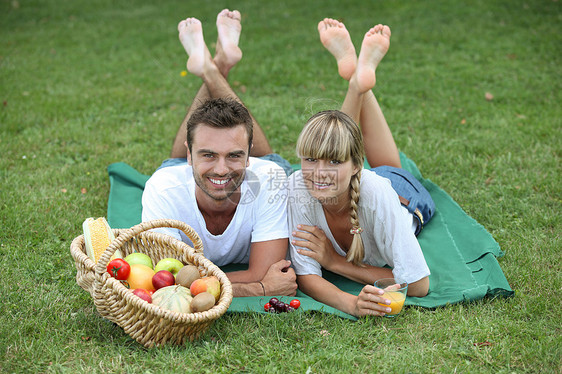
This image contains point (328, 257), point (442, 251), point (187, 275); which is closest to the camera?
point (187, 275)

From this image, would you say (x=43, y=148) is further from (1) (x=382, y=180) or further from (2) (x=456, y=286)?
(2) (x=456, y=286)

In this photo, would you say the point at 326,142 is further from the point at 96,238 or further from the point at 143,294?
the point at 96,238

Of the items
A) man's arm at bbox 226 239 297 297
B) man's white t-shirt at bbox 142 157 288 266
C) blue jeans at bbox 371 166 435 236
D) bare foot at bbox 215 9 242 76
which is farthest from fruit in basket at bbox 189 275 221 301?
bare foot at bbox 215 9 242 76

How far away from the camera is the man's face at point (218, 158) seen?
12.3 feet

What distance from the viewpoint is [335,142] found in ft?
11.5

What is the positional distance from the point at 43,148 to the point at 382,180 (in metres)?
4.53

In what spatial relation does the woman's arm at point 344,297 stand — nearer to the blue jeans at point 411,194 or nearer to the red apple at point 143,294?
the blue jeans at point 411,194

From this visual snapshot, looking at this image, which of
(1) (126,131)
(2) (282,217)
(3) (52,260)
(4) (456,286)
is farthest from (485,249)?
(1) (126,131)

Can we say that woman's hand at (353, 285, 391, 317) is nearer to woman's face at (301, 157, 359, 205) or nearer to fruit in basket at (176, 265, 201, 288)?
woman's face at (301, 157, 359, 205)

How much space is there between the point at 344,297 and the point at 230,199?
111cm

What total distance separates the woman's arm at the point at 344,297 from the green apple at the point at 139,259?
1120mm

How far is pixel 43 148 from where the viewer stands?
650cm

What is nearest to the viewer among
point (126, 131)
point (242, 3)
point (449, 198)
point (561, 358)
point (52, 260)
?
point (561, 358)

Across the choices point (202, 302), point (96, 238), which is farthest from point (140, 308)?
point (96, 238)
